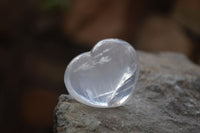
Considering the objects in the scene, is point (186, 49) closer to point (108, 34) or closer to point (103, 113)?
point (108, 34)

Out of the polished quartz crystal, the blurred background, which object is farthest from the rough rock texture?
the blurred background

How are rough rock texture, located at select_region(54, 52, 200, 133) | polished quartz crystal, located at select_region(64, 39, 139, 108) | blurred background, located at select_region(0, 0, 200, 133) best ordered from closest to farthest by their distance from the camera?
rough rock texture, located at select_region(54, 52, 200, 133), polished quartz crystal, located at select_region(64, 39, 139, 108), blurred background, located at select_region(0, 0, 200, 133)

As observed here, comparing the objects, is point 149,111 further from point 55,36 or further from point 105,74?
point 55,36

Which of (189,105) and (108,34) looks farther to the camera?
(108,34)

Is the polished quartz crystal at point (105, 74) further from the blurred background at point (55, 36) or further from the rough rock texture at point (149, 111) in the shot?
the blurred background at point (55, 36)

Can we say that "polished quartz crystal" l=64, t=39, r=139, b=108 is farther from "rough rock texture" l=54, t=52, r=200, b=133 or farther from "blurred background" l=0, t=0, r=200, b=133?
"blurred background" l=0, t=0, r=200, b=133

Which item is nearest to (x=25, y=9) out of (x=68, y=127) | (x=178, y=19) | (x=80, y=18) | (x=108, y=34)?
(x=80, y=18)
